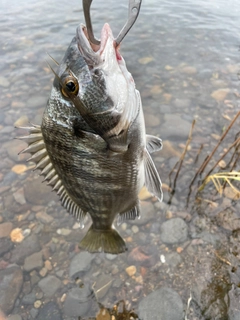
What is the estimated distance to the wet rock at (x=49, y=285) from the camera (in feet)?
9.87

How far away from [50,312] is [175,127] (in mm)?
→ 3402

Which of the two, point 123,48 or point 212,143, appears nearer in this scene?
point 212,143

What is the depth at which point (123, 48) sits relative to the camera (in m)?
7.14

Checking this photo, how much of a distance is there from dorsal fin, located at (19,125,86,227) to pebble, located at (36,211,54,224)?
1.52 metres

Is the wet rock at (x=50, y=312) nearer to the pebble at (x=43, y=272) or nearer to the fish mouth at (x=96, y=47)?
the pebble at (x=43, y=272)

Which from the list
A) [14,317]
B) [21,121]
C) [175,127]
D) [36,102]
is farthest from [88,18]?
[36,102]

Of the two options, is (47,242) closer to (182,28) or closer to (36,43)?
(36,43)

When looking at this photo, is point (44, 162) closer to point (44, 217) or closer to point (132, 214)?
point (132, 214)

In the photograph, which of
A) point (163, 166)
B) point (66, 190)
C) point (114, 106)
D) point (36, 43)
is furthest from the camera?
point (36, 43)

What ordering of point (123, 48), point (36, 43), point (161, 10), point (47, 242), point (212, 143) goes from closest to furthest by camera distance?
point (47, 242)
point (212, 143)
point (123, 48)
point (36, 43)
point (161, 10)

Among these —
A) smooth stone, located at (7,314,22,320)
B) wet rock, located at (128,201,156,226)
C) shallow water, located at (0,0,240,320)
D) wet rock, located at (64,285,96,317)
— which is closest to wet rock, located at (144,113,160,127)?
shallow water, located at (0,0,240,320)

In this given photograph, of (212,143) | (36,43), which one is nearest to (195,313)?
(212,143)

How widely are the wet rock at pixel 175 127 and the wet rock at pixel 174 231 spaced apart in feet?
5.43

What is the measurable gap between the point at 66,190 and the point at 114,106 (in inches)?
34.1
